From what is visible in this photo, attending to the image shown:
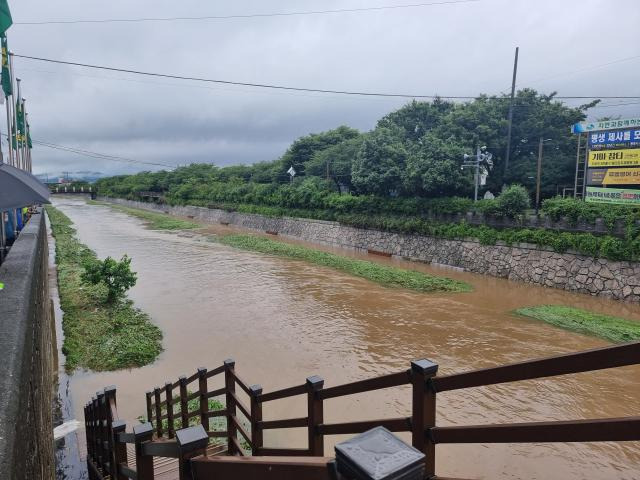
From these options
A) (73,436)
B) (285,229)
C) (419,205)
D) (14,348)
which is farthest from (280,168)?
(14,348)

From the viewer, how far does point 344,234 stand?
1126 inches

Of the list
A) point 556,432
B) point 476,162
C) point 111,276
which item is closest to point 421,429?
point 556,432

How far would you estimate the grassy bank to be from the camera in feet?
29.5

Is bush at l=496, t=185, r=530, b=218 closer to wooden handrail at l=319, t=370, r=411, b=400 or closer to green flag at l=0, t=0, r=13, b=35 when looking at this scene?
green flag at l=0, t=0, r=13, b=35

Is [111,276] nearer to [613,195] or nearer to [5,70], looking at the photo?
[5,70]

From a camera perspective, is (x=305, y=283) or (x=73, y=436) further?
(x=305, y=283)

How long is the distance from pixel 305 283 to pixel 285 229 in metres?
17.5

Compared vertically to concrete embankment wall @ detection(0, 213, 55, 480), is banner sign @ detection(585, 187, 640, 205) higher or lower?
higher

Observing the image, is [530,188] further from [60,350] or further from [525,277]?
[60,350]

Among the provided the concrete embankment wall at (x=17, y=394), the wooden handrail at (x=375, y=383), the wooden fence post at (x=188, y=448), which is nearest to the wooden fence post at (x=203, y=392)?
the concrete embankment wall at (x=17, y=394)

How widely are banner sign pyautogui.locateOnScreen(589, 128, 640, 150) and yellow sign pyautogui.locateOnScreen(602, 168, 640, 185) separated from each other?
0.88m

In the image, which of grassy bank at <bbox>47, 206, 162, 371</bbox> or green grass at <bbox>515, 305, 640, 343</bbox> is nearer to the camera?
grassy bank at <bbox>47, 206, 162, 371</bbox>

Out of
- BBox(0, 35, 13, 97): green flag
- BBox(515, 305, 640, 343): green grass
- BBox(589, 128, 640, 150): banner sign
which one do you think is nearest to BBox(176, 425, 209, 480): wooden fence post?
BBox(515, 305, 640, 343): green grass

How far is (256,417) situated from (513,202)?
59.4 feet
